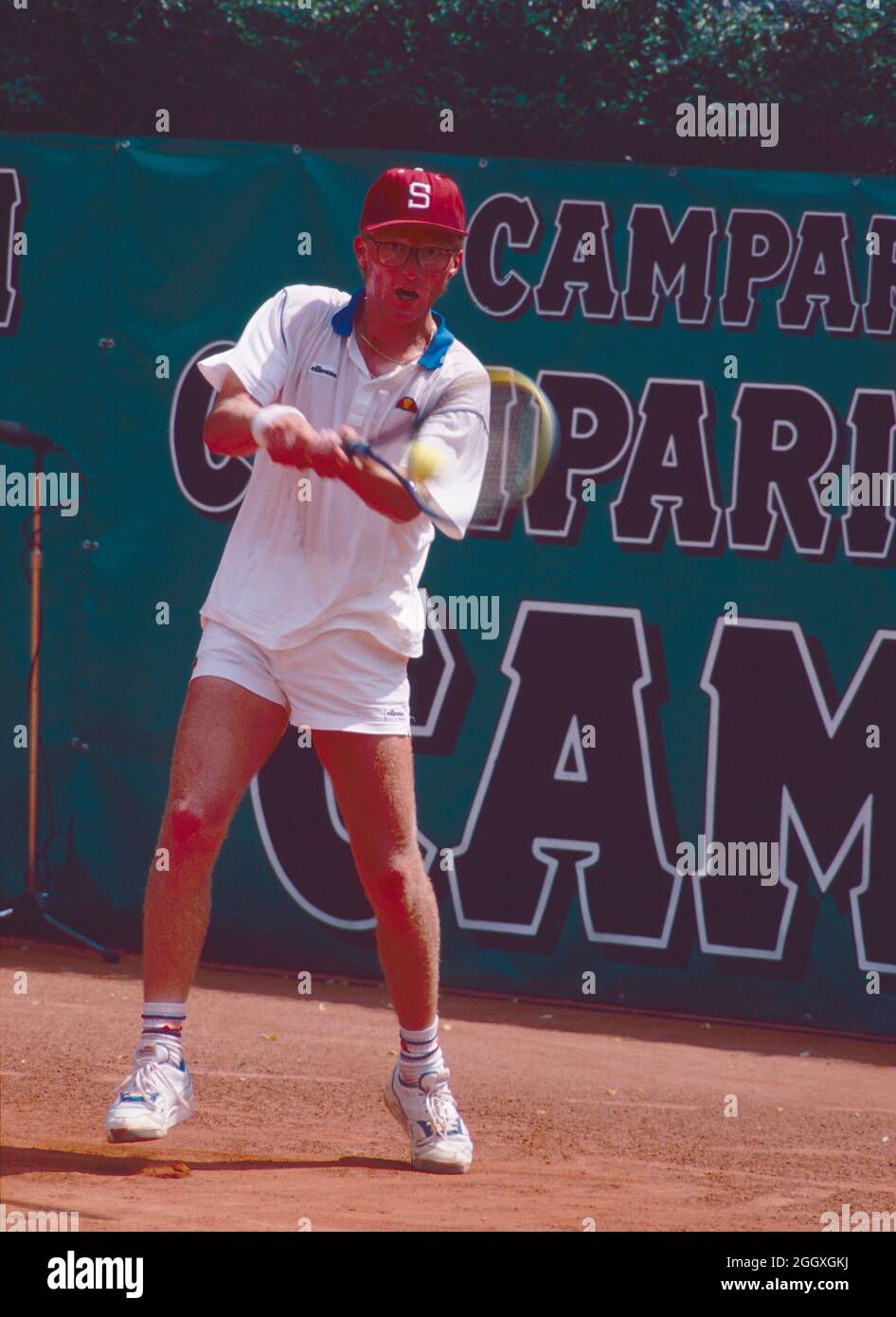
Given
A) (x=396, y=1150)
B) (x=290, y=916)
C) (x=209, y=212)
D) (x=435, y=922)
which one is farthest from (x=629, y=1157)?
(x=209, y=212)

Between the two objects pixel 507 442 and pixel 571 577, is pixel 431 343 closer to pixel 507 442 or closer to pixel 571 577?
pixel 507 442

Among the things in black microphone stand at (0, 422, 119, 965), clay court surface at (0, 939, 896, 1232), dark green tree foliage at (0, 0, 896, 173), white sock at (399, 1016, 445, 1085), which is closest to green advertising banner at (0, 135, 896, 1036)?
black microphone stand at (0, 422, 119, 965)

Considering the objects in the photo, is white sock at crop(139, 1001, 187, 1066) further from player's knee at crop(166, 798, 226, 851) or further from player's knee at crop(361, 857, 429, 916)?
player's knee at crop(361, 857, 429, 916)

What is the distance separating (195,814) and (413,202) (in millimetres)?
1372

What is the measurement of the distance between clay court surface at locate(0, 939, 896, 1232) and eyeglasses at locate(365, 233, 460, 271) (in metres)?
1.96

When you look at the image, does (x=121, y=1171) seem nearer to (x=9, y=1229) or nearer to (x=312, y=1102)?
(x=9, y=1229)

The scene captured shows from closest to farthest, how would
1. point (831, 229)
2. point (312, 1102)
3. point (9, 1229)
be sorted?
point (9, 1229) → point (312, 1102) → point (831, 229)

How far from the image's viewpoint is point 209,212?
6.80m

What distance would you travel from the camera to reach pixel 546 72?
6992mm

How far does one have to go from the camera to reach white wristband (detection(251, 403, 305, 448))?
12.0 ft

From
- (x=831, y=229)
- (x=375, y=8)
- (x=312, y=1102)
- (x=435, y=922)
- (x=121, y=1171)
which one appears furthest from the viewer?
(x=375, y=8)

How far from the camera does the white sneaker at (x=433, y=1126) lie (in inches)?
164

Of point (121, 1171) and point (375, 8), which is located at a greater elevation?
point (375, 8)

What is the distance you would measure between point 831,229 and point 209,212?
2.23 m
